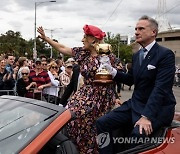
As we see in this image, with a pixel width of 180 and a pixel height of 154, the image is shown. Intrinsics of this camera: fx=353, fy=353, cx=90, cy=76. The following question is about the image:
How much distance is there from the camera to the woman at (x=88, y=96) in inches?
152

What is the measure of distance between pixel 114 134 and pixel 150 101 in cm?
53

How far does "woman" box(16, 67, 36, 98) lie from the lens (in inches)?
287

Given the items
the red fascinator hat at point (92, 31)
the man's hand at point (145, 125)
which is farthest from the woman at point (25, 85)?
the man's hand at point (145, 125)

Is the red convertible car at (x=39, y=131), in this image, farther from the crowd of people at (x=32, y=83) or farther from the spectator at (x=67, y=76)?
the spectator at (x=67, y=76)

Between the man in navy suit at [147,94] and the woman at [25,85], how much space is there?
4267mm

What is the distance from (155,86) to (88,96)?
114 cm

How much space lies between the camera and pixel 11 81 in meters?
7.44

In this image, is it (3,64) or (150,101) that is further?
(3,64)

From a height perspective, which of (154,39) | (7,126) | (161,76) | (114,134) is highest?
(154,39)

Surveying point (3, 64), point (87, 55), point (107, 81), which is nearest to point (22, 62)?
point (3, 64)

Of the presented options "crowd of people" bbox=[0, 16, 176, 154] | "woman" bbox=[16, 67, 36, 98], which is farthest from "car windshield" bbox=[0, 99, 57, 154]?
"woman" bbox=[16, 67, 36, 98]

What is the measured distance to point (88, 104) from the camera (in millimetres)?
3945

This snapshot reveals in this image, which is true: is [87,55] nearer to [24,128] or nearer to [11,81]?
[24,128]
